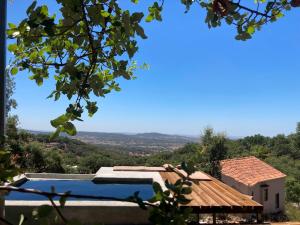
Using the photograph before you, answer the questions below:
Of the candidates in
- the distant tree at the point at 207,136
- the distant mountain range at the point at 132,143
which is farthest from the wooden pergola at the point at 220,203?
the distant mountain range at the point at 132,143

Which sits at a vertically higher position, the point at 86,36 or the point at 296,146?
the point at 86,36

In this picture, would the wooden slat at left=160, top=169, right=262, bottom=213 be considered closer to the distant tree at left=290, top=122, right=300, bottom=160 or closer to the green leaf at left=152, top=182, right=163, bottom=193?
the green leaf at left=152, top=182, right=163, bottom=193

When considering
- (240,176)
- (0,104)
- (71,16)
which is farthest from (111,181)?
(71,16)

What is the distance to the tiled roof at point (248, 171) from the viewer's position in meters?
20.2

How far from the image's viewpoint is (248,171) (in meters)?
21.2

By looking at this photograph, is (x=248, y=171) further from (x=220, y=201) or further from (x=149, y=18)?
(x=149, y=18)

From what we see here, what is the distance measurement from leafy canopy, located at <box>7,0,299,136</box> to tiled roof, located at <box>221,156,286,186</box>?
18.8 metres

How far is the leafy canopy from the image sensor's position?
50.9 inches

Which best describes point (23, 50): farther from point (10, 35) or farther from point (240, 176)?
point (240, 176)

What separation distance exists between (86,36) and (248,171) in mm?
20774

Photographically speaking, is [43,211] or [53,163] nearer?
[43,211]

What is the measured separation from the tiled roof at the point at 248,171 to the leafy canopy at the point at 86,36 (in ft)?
61.7

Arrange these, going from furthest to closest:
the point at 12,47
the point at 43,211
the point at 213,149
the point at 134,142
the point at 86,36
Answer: the point at 134,142 → the point at 213,149 → the point at 12,47 → the point at 86,36 → the point at 43,211

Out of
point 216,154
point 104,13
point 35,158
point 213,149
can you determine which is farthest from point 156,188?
point 216,154
